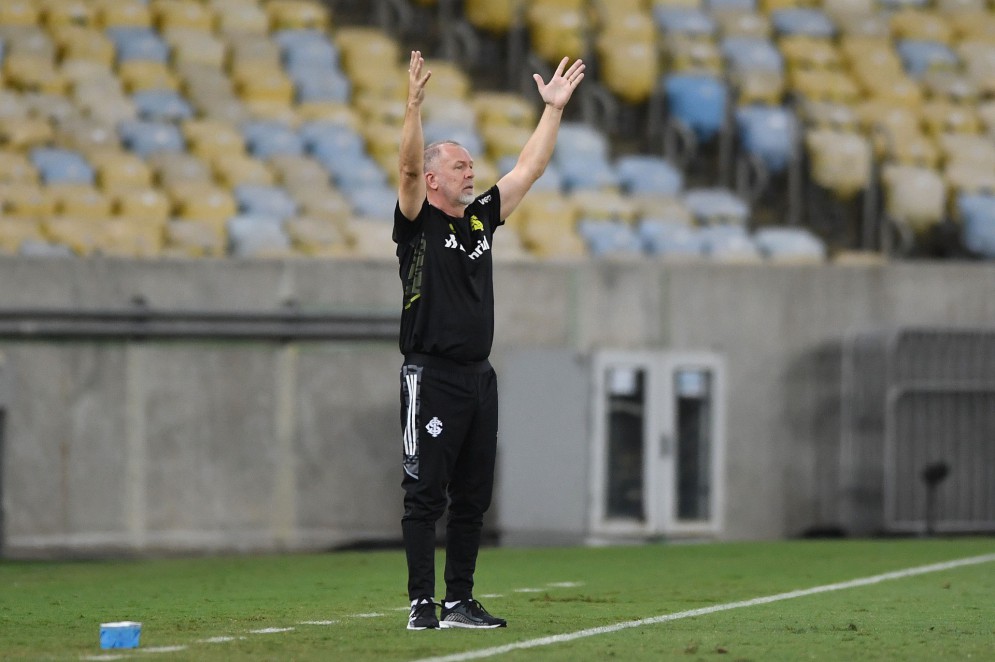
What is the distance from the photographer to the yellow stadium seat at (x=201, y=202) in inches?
624

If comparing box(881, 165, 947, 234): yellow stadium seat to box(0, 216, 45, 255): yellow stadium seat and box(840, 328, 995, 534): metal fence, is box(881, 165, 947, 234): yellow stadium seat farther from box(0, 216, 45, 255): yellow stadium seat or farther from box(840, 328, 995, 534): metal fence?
box(0, 216, 45, 255): yellow stadium seat

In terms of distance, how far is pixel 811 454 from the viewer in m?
16.0

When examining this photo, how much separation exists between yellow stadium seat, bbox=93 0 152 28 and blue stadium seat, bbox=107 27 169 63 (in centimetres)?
12

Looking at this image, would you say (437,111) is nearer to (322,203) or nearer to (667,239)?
(322,203)

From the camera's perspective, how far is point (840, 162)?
18297 millimetres

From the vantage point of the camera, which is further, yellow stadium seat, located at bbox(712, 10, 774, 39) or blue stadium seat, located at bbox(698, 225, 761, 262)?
yellow stadium seat, located at bbox(712, 10, 774, 39)

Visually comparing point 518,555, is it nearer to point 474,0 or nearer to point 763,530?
point 763,530

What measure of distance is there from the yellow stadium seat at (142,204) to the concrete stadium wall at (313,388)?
120cm

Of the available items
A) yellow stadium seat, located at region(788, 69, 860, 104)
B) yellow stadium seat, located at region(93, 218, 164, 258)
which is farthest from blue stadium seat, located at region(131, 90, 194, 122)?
yellow stadium seat, located at region(788, 69, 860, 104)

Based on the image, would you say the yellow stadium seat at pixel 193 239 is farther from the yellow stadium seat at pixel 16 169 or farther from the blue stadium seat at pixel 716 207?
the blue stadium seat at pixel 716 207

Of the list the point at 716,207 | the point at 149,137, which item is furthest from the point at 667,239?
the point at 149,137

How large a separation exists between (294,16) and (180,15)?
1.26 m

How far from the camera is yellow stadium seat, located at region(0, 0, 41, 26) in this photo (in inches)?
722

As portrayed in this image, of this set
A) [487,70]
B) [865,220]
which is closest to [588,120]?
[487,70]
